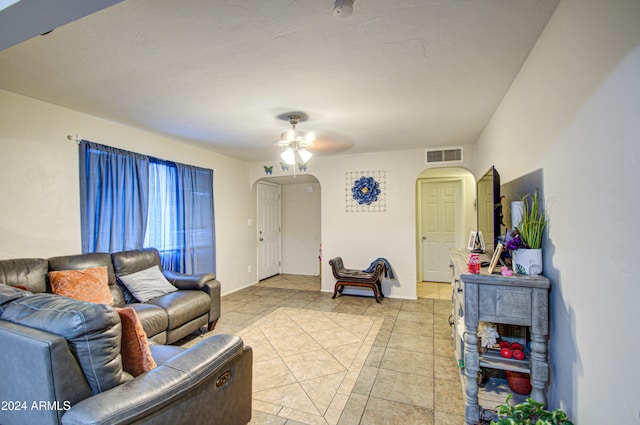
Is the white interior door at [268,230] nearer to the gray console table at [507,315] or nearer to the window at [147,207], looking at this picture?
the window at [147,207]

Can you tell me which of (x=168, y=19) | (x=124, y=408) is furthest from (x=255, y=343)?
(x=168, y=19)

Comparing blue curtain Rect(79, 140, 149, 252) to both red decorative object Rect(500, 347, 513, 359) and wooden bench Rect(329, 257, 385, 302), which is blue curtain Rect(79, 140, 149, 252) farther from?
red decorative object Rect(500, 347, 513, 359)

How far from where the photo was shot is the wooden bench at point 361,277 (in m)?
4.57

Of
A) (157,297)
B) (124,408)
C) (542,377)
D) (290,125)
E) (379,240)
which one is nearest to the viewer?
(124,408)

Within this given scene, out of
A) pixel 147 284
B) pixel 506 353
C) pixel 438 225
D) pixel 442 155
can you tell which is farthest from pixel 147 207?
pixel 438 225

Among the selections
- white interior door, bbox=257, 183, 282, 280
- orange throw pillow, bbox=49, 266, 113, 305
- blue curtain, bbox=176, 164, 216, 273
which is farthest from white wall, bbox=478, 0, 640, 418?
white interior door, bbox=257, 183, 282, 280

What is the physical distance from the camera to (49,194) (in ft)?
9.21

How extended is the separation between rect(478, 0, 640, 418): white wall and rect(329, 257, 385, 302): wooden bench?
3000mm

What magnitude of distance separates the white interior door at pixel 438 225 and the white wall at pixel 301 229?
2.39m

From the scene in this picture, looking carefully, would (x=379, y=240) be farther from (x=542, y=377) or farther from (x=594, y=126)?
(x=594, y=126)

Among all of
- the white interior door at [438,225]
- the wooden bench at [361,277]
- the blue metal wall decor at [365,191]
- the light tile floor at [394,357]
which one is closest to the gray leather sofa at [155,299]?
A: the light tile floor at [394,357]

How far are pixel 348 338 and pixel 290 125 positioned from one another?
2.55 m

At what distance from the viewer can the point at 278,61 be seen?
204cm

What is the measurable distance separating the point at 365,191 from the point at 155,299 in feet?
11.3
